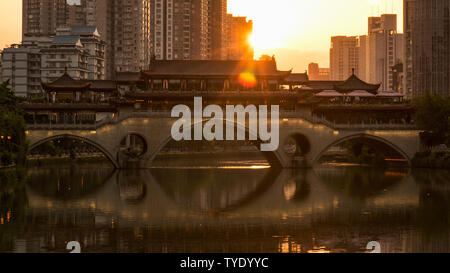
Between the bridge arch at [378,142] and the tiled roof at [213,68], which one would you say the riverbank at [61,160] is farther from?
the bridge arch at [378,142]

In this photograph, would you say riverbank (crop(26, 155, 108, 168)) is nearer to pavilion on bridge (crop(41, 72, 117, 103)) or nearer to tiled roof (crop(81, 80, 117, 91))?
pavilion on bridge (crop(41, 72, 117, 103))

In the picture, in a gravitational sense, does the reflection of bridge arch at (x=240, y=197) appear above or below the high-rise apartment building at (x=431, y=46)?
below

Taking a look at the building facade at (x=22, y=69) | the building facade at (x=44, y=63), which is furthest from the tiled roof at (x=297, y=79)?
the building facade at (x=22, y=69)

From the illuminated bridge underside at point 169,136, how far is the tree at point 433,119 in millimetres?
1576

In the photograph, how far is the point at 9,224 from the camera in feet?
110

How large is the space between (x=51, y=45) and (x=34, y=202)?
99487mm

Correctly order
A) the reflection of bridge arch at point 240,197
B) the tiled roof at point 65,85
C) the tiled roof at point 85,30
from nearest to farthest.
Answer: the reflection of bridge arch at point 240,197 < the tiled roof at point 65,85 < the tiled roof at point 85,30

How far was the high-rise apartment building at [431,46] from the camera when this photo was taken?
6471 inches

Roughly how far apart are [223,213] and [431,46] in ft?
458

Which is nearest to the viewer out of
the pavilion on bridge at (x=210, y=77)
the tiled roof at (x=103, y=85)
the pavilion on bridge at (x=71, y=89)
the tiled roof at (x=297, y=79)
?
the pavilion on bridge at (x=210, y=77)

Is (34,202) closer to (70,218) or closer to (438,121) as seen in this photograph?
(70,218)

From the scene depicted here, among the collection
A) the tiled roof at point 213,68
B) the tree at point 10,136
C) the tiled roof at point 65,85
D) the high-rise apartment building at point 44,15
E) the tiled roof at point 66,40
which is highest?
the high-rise apartment building at point 44,15

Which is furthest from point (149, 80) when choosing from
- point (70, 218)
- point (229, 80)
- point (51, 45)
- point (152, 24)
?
point (152, 24)

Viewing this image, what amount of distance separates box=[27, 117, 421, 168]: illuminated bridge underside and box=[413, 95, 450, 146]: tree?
1.58 metres
